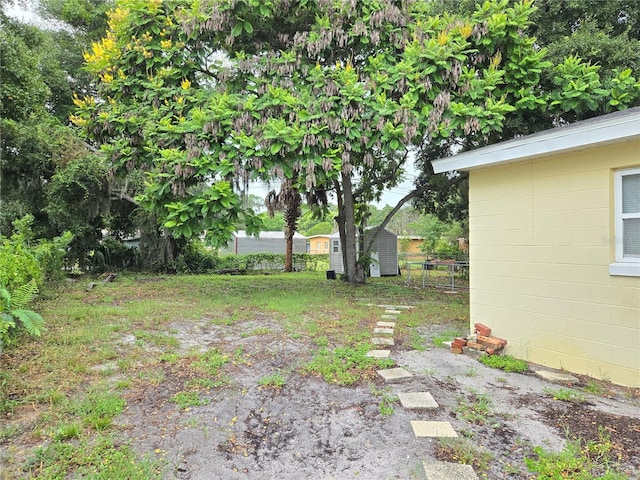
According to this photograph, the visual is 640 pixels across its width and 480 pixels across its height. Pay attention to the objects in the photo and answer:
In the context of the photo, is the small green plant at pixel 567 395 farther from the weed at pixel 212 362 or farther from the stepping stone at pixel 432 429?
the weed at pixel 212 362

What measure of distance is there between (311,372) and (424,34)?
6503 millimetres

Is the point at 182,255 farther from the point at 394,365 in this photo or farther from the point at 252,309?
the point at 394,365

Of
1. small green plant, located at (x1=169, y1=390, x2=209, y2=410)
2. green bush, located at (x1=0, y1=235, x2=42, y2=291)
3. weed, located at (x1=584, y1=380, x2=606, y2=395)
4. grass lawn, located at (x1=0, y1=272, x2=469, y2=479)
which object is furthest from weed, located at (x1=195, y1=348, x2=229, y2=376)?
weed, located at (x1=584, y1=380, x2=606, y2=395)

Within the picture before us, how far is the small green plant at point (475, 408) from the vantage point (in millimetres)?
2518

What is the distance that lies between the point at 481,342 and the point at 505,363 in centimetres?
42

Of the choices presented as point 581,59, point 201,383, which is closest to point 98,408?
point 201,383

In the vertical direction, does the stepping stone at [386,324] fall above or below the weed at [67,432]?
below

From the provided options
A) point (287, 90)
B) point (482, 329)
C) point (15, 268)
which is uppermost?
point (287, 90)

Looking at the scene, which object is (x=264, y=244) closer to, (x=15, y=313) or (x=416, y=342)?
(x=416, y=342)

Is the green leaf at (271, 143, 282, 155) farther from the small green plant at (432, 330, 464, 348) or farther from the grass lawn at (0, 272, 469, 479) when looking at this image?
the small green plant at (432, 330, 464, 348)

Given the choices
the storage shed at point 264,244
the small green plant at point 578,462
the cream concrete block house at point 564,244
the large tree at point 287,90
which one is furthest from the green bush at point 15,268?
the storage shed at point 264,244

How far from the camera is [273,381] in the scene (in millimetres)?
3143

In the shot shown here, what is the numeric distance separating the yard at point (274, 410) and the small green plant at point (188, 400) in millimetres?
13

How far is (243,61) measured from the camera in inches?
277
